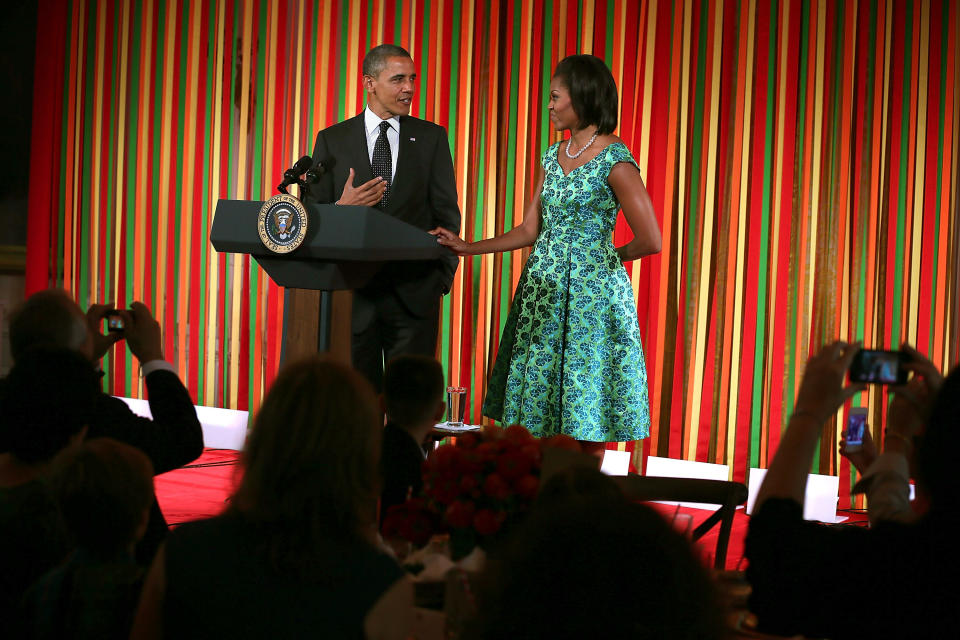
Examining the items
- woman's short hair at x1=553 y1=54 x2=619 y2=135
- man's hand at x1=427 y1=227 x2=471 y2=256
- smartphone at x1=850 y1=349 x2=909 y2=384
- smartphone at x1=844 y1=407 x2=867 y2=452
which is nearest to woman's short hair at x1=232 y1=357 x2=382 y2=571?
smartphone at x1=850 y1=349 x2=909 y2=384

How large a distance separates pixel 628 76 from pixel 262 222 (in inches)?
→ 93.5

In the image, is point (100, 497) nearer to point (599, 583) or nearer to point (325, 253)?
point (599, 583)

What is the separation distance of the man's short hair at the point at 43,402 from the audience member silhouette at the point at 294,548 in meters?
0.47

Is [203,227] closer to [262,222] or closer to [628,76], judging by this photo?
[628,76]

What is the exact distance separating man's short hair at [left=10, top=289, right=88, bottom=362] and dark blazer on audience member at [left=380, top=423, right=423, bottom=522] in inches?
26.1

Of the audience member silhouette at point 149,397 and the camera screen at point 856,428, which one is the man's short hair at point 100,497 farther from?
the camera screen at point 856,428

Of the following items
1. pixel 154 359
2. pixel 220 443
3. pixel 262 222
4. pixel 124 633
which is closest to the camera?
pixel 124 633

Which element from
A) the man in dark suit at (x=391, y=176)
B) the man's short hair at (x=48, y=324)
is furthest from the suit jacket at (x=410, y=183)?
the man's short hair at (x=48, y=324)

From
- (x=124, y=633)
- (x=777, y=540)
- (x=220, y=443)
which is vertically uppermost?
(x=777, y=540)

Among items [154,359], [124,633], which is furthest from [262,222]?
[124,633]

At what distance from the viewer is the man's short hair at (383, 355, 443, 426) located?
2232mm

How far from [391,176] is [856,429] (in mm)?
2358

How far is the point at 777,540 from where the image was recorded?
3.90 ft


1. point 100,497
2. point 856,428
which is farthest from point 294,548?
point 856,428
